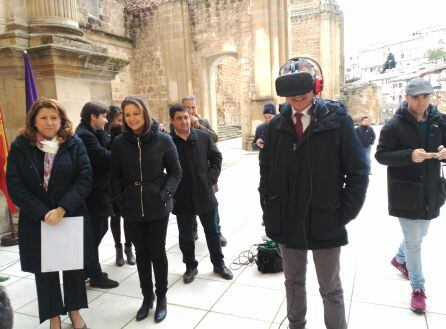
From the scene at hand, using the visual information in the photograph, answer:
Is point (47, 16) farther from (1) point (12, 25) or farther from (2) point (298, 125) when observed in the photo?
(2) point (298, 125)

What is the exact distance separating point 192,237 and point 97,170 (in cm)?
124

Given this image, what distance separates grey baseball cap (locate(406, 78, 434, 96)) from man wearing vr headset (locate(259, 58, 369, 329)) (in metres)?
1.03

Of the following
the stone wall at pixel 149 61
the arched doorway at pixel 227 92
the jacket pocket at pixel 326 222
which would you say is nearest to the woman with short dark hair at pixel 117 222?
the jacket pocket at pixel 326 222

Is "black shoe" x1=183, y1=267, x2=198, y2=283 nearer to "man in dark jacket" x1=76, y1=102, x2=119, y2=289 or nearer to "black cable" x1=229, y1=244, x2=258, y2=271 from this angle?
"black cable" x1=229, y1=244, x2=258, y2=271

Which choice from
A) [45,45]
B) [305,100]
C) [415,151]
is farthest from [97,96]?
[415,151]

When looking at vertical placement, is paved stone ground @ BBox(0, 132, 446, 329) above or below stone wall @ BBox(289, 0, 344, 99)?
below

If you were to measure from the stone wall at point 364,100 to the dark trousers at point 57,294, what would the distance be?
1144 inches

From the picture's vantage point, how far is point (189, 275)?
12.8ft

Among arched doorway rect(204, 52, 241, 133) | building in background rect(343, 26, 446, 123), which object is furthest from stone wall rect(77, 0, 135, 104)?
building in background rect(343, 26, 446, 123)

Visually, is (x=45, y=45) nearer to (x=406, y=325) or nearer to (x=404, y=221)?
(x=404, y=221)

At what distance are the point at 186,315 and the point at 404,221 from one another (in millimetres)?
2137

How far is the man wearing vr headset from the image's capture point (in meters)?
2.31

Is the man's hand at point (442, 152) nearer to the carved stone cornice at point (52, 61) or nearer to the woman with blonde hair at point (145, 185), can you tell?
the woman with blonde hair at point (145, 185)

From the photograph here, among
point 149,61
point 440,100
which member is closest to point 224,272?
point 149,61
